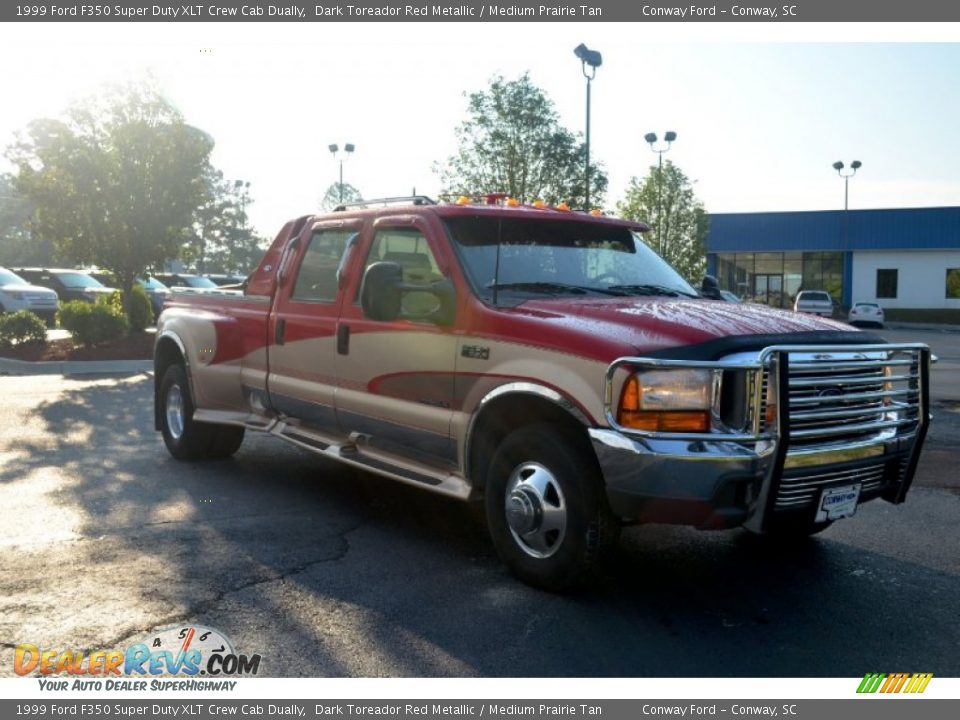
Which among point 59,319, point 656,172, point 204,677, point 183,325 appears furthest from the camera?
point 656,172

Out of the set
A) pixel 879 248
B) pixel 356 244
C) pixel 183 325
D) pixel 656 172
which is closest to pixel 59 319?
pixel 183 325

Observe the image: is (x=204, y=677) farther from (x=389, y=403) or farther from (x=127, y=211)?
(x=127, y=211)

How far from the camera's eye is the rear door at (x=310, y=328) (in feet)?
20.6

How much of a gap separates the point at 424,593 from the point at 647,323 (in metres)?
1.70

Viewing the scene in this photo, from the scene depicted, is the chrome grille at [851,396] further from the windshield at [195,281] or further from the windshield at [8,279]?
the windshield at [195,281]

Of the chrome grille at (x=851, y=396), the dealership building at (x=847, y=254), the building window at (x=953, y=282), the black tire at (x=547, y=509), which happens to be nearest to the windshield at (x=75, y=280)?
the black tire at (x=547, y=509)

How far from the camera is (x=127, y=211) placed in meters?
19.2

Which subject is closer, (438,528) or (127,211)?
(438,528)

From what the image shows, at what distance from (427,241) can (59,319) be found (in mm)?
15181

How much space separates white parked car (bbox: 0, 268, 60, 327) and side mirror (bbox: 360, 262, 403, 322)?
72.5ft

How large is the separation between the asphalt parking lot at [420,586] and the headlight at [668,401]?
0.91m

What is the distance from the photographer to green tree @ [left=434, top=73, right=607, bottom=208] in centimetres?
2312

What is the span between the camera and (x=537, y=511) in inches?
185

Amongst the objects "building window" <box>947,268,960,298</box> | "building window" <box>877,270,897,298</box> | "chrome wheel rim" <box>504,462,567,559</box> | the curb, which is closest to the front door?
"chrome wheel rim" <box>504,462,567,559</box>
